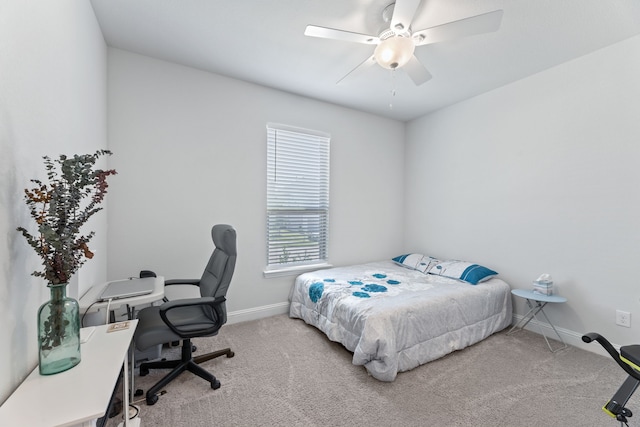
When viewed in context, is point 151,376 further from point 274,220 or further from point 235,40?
point 235,40

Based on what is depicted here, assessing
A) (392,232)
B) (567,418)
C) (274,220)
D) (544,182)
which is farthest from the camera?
(392,232)

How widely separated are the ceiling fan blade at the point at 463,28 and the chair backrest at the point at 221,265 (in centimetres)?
197

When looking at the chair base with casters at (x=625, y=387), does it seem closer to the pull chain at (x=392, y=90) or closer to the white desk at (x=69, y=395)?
the white desk at (x=69, y=395)

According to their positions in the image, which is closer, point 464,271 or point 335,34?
point 335,34

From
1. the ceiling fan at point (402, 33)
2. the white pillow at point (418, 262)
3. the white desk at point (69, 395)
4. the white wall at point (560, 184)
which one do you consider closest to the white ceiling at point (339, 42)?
the ceiling fan at point (402, 33)

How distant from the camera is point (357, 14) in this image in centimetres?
193

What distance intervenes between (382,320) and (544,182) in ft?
7.46

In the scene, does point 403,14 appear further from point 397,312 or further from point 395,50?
point 397,312

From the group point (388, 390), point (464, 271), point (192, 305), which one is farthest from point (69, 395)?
point (464, 271)

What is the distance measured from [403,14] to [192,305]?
233 cm

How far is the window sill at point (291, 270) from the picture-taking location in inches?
123

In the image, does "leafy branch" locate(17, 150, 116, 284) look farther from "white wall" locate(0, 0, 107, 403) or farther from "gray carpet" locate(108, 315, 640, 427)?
"gray carpet" locate(108, 315, 640, 427)

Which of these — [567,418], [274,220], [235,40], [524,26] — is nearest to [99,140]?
[235,40]

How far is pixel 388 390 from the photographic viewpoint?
1903 millimetres
